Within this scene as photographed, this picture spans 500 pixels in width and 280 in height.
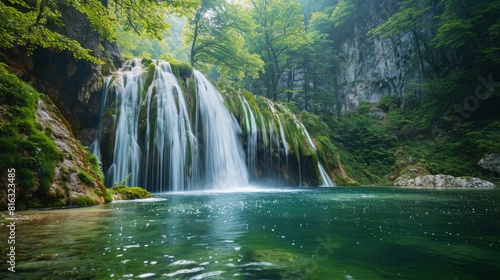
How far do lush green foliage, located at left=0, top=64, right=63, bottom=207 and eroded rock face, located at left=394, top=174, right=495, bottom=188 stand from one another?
67.6 feet

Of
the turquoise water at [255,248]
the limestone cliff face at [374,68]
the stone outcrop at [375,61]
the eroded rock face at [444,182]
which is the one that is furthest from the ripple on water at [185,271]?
the limestone cliff face at [374,68]

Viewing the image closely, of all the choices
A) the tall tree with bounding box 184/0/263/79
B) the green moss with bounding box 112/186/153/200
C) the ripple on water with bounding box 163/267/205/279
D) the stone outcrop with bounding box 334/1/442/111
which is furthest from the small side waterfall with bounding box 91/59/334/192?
the stone outcrop with bounding box 334/1/442/111

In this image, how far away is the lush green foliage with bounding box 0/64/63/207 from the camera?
566 cm

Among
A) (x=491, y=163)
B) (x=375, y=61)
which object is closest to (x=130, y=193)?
(x=491, y=163)

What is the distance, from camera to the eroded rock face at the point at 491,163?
18303 millimetres

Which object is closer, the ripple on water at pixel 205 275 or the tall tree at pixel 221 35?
the ripple on water at pixel 205 275

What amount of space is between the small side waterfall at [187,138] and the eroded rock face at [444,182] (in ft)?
18.2

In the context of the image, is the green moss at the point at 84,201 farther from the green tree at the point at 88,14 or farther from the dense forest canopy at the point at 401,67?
the dense forest canopy at the point at 401,67

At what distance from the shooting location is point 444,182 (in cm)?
1811

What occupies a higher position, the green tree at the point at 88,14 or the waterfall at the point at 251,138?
the green tree at the point at 88,14

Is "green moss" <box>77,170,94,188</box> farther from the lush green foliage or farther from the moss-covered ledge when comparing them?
the moss-covered ledge

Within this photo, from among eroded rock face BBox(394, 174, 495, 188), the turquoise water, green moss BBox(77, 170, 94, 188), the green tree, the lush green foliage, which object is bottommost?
eroded rock face BBox(394, 174, 495, 188)

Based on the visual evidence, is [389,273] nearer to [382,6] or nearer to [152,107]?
[152,107]

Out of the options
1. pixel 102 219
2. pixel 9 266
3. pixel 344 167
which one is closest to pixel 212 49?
pixel 344 167
